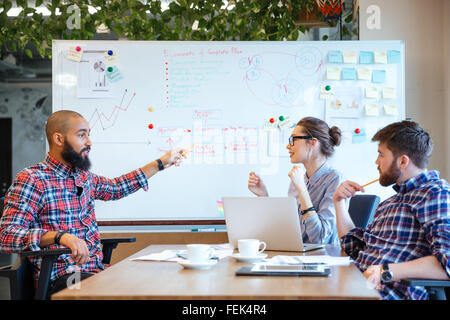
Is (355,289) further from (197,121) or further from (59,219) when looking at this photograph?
(197,121)

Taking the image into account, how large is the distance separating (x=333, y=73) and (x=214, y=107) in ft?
2.74

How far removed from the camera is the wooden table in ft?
4.46

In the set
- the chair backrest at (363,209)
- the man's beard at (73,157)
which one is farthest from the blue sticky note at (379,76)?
the man's beard at (73,157)

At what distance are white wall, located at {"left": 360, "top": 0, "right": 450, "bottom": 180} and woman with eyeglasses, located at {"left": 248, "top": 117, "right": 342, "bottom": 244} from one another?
119cm

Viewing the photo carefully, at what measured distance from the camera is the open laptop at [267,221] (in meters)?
2.04

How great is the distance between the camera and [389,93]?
3566mm

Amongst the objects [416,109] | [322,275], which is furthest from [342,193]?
[416,109]

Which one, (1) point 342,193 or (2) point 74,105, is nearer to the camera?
(1) point 342,193

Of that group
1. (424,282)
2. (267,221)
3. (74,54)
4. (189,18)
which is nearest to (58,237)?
(267,221)

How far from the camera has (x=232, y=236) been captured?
2.20m

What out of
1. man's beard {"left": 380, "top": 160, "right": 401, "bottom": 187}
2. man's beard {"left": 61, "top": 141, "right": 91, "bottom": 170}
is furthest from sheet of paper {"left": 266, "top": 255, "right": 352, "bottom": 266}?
man's beard {"left": 61, "top": 141, "right": 91, "bottom": 170}

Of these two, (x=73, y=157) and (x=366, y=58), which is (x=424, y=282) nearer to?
(x=73, y=157)
